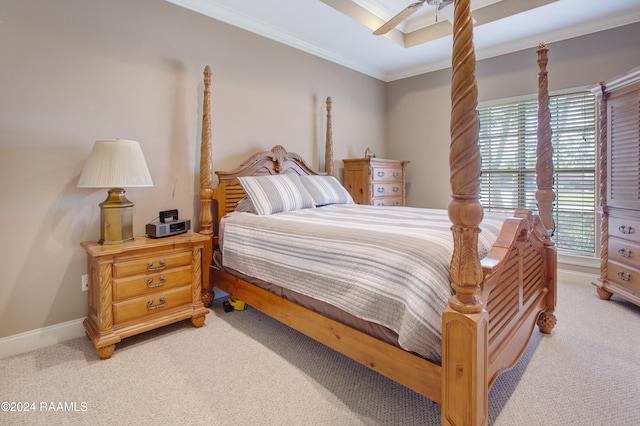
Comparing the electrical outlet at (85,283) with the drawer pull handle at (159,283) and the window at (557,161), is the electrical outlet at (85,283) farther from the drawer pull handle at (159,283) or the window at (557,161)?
the window at (557,161)

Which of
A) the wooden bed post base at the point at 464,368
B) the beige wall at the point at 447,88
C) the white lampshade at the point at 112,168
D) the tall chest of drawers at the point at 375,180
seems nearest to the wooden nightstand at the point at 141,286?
the white lampshade at the point at 112,168

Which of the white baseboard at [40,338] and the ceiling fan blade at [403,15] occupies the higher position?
the ceiling fan blade at [403,15]

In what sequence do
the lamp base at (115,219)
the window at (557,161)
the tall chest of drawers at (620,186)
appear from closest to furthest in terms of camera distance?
the lamp base at (115,219) < the tall chest of drawers at (620,186) < the window at (557,161)

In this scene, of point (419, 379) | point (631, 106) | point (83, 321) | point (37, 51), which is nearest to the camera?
point (419, 379)

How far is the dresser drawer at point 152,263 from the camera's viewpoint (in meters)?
2.05

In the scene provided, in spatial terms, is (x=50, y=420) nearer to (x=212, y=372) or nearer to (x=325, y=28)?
(x=212, y=372)

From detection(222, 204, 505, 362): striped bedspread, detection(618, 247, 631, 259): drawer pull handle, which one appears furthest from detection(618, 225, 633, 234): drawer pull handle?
detection(222, 204, 505, 362): striped bedspread

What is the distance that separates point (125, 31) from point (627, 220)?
13.6 feet

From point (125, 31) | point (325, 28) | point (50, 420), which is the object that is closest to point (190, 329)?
point (50, 420)

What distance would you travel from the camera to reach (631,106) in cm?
255

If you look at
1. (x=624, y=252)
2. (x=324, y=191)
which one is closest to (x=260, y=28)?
(x=324, y=191)

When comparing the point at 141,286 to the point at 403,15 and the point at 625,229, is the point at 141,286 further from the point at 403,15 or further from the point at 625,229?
the point at 625,229

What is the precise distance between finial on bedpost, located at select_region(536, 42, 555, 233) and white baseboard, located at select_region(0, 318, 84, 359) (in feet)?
10.8

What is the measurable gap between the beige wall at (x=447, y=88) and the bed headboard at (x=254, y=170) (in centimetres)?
173
